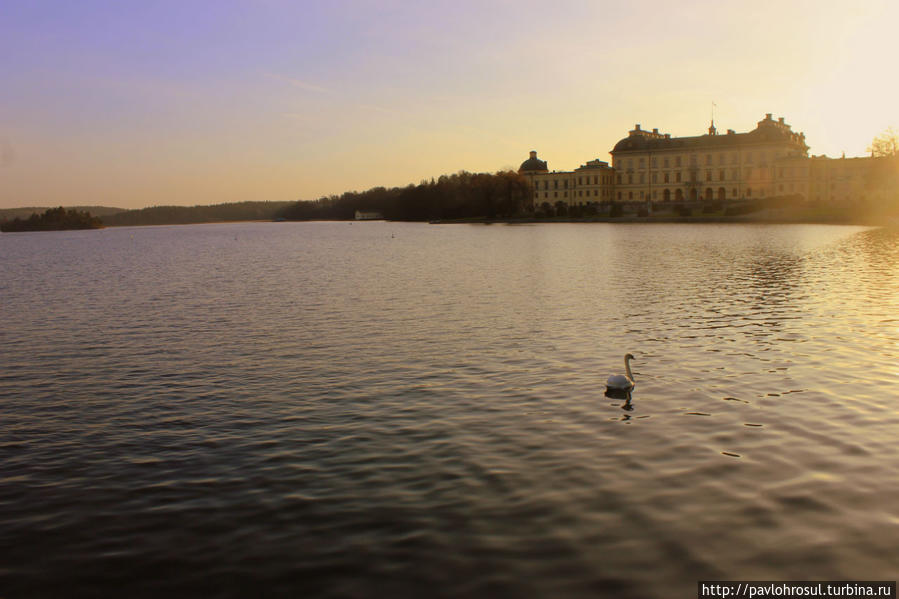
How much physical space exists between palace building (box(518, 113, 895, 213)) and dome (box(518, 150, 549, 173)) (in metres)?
6.78

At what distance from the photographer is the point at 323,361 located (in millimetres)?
18438

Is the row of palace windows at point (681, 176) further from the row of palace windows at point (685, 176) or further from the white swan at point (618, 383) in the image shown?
the white swan at point (618, 383)

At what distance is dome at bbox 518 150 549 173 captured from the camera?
186 metres

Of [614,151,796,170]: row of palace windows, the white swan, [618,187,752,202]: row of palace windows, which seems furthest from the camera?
[618,187,752,202]: row of palace windows

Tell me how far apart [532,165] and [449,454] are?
18035 centimetres

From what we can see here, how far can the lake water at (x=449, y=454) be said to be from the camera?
7918 millimetres

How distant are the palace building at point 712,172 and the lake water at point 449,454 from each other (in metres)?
112

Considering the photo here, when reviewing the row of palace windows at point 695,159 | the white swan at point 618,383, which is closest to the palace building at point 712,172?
the row of palace windows at point 695,159

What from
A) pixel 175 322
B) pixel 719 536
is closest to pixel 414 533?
pixel 719 536

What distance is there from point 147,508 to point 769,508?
8070 mm

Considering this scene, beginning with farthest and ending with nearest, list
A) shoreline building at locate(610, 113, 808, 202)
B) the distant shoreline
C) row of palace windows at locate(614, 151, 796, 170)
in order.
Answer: row of palace windows at locate(614, 151, 796, 170) → shoreline building at locate(610, 113, 808, 202) → the distant shoreline

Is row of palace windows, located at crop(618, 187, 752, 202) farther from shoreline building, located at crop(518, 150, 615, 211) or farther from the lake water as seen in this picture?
the lake water

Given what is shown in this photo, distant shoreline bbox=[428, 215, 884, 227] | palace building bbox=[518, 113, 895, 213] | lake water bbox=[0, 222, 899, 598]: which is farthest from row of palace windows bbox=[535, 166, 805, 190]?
lake water bbox=[0, 222, 899, 598]

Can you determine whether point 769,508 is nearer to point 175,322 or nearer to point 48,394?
point 48,394
